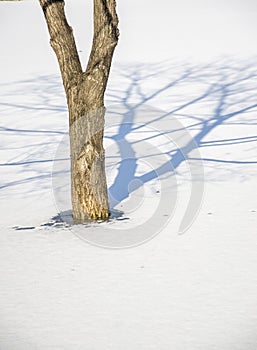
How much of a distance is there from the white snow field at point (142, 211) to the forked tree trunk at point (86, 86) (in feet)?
2.00

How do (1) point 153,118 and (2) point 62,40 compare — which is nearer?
(2) point 62,40

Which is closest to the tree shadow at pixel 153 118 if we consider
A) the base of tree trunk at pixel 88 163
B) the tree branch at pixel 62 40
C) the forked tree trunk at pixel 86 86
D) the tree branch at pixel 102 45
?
the base of tree trunk at pixel 88 163

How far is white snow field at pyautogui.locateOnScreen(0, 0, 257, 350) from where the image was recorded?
5332 millimetres

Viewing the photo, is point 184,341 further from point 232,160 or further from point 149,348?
point 232,160

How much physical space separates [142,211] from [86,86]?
1779 mm

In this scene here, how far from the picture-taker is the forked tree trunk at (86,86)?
25.0ft

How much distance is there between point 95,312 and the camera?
556cm

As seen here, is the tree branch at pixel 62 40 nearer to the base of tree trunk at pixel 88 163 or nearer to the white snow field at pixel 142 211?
the base of tree trunk at pixel 88 163

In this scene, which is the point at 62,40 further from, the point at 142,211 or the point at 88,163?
the point at 142,211

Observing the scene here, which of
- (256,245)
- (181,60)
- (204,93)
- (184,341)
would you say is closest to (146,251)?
(256,245)

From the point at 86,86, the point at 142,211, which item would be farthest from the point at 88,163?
the point at 142,211

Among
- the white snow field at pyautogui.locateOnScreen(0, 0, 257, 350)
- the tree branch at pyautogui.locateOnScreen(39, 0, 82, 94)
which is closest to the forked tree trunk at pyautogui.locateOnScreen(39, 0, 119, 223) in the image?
the tree branch at pyautogui.locateOnScreen(39, 0, 82, 94)

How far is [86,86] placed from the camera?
762cm

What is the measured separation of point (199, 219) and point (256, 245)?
1.13 m
